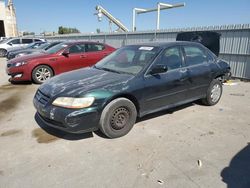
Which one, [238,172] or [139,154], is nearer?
[238,172]

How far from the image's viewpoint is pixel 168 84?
440 cm

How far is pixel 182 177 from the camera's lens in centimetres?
287

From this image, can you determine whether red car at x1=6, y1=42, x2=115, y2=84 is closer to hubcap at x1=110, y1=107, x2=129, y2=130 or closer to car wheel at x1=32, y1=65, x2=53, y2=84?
car wheel at x1=32, y1=65, x2=53, y2=84

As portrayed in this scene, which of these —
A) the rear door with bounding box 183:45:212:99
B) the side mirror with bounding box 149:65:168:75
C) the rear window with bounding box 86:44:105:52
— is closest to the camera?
the side mirror with bounding box 149:65:168:75

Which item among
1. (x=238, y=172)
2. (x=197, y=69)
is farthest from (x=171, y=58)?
(x=238, y=172)

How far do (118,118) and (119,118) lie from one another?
23 mm

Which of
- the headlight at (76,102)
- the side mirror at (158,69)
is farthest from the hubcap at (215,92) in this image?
the headlight at (76,102)

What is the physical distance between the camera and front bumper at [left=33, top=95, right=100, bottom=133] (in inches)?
136

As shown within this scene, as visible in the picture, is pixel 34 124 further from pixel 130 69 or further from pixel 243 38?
pixel 243 38

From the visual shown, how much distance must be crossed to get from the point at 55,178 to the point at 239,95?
5.87 m

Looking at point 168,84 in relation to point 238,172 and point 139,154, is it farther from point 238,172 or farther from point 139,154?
point 238,172

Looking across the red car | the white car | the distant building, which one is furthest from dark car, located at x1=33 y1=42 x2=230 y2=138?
the distant building

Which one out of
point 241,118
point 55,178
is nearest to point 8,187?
point 55,178

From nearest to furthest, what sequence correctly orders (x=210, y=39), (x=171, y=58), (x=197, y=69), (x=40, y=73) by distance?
(x=171, y=58)
(x=197, y=69)
(x=40, y=73)
(x=210, y=39)
